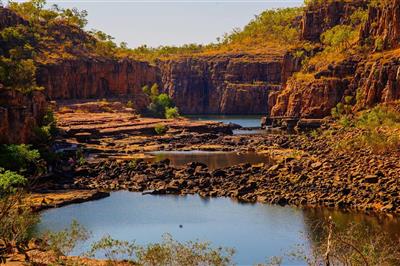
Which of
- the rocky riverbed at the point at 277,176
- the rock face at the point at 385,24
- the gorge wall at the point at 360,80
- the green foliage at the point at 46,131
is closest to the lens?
the rocky riverbed at the point at 277,176

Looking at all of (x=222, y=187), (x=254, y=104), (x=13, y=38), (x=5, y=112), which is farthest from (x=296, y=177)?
(x=254, y=104)

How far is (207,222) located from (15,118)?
25989mm

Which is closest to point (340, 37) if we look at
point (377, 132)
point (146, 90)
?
point (146, 90)

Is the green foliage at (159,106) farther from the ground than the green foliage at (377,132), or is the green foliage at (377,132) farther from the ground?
the green foliage at (377,132)

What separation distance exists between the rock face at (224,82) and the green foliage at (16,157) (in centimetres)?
12066

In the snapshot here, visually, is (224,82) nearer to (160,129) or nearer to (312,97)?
(312,97)

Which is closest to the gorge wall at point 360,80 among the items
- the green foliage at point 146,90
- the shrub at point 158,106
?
the shrub at point 158,106

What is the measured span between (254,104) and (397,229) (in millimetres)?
139346

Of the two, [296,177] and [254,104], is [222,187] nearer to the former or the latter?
[296,177]

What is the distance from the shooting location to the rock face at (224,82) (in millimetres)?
180750

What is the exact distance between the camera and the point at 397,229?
4322 centimetres

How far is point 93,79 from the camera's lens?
13575cm

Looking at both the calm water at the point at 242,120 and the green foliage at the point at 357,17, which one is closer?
the green foliage at the point at 357,17

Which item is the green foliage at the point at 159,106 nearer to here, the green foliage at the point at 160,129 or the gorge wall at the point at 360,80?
the gorge wall at the point at 360,80
